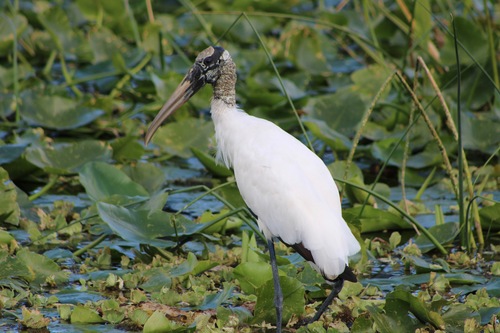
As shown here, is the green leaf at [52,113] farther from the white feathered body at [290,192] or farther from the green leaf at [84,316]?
the green leaf at [84,316]

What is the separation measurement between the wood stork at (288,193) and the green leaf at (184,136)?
1.75m

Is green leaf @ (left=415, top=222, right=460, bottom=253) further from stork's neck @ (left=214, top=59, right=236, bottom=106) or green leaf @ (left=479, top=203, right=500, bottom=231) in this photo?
stork's neck @ (left=214, top=59, right=236, bottom=106)

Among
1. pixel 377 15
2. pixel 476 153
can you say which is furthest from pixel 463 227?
pixel 377 15

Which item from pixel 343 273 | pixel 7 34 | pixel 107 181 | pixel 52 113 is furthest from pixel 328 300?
pixel 7 34

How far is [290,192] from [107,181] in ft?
5.41

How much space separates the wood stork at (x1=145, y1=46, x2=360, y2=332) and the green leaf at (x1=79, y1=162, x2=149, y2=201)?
0.95m

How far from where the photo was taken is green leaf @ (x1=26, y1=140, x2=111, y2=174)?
A: 5938mm

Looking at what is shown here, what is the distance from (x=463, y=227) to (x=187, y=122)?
2240 millimetres

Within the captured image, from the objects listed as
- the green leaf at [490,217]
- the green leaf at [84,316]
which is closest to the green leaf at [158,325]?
the green leaf at [84,316]

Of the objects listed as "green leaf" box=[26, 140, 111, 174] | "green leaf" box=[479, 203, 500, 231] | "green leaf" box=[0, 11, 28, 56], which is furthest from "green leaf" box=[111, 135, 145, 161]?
"green leaf" box=[0, 11, 28, 56]

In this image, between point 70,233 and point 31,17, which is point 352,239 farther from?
point 31,17

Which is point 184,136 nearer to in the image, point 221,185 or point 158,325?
point 221,185

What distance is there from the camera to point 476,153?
7312 mm

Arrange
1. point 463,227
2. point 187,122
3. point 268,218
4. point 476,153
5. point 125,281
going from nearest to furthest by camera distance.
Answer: point 268,218 < point 125,281 < point 463,227 < point 187,122 < point 476,153
